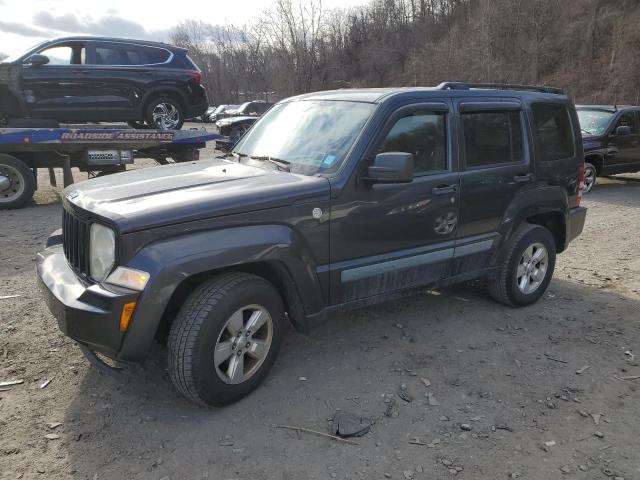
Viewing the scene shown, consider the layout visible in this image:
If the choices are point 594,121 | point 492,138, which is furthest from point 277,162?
point 594,121

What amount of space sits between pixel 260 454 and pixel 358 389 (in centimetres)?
87

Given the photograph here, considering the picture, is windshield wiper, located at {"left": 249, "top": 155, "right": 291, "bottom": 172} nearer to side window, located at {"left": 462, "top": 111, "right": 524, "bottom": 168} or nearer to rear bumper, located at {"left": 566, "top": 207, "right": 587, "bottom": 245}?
side window, located at {"left": 462, "top": 111, "right": 524, "bottom": 168}

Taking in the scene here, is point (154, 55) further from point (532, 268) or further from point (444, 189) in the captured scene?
point (532, 268)

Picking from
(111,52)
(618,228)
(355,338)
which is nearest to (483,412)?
(355,338)

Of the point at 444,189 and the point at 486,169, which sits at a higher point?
the point at 486,169

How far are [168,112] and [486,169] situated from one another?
24.8ft

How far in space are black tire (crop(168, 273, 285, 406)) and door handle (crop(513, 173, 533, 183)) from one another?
253 centimetres

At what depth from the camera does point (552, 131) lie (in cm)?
477

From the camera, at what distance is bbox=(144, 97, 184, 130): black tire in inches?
380

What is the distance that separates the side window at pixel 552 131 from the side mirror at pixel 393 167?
196cm

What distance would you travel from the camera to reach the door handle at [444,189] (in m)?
3.83

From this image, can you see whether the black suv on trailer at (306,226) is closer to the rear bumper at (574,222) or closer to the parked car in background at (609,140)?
the rear bumper at (574,222)

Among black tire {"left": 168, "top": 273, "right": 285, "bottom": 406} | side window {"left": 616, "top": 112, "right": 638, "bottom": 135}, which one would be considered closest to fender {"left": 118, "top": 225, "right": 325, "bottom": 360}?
black tire {"left": 168, "top": 273, "right": 285, "bottom": 406}

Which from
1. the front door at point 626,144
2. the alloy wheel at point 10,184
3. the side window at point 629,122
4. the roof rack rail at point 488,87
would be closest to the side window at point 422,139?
the roof rack rail at point 488,87
